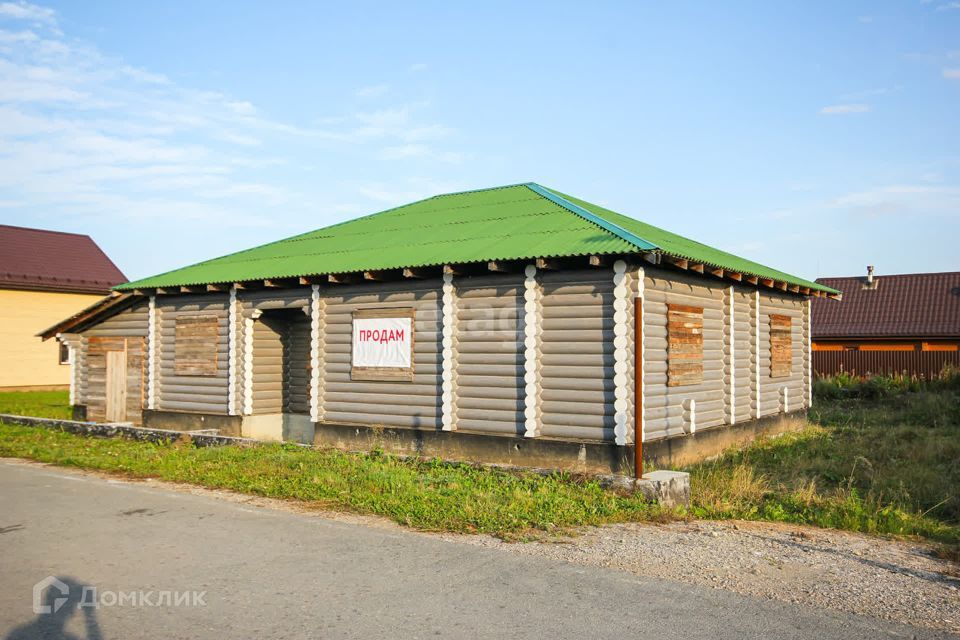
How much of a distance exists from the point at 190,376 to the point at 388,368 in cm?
579

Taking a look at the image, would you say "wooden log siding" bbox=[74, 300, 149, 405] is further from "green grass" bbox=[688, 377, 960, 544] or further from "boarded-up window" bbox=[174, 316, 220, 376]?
"green grass" bbox=[688, 377, 960, 544]

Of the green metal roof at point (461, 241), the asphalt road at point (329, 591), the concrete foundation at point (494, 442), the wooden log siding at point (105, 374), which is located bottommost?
the asphalt road at point (329, 591)

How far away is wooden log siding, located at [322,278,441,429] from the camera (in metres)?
13.3

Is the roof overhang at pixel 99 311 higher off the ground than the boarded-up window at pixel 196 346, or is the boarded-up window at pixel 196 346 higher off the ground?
the roof overhang at pixel 99 311

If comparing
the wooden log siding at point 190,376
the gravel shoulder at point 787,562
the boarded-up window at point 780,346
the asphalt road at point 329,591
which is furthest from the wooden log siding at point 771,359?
the wooden log siding at point 190,376

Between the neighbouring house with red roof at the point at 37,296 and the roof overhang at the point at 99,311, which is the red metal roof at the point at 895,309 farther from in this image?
the neighbouring house with red roof at the point at 37,296

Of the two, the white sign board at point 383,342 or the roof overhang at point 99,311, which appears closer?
the white sign board at point 383,342

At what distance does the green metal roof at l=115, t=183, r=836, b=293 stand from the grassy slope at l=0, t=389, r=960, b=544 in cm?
329

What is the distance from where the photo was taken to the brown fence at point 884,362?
87.7 feet

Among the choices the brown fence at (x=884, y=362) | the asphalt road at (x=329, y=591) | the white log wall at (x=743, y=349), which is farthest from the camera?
the brown fence at (x=884, y=362)

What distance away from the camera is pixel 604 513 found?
8.55 m

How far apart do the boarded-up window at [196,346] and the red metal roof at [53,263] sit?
678 inches

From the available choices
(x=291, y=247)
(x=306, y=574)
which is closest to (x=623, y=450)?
(x=306, y=574)

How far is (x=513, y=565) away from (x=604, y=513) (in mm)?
2146
